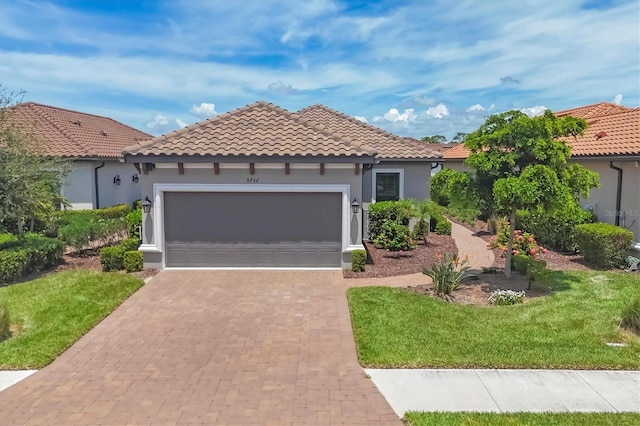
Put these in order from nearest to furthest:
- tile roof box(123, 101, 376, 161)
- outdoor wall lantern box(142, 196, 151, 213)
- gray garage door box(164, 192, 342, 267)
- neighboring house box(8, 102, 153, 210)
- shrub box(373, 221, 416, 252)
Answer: tile roof box(123, 101, 376, 161)
outdoor wall lantern box(142, 196, 151, 213)
gray garage door box(164, 192, 342, 267)
shrub box(373, 221, 416, 252)
neighboring house box(8, 102, 153, 210)

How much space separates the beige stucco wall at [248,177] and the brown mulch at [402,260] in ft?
2.67

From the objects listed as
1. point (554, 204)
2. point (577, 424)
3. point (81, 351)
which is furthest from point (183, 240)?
point (577, 424)

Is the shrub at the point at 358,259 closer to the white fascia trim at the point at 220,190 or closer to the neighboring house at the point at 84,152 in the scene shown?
the white fascia trim at the point at 220,190

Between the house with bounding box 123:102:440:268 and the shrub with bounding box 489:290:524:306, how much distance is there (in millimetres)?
→ 4186

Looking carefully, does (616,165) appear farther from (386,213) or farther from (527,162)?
(386,213)

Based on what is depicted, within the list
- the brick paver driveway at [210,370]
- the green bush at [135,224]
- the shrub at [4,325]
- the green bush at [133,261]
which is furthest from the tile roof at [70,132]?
the brick paver driveway at [210,370]

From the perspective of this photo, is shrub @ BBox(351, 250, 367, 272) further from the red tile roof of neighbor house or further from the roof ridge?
the roof ridge

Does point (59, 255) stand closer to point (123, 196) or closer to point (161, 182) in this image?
point (161, 182)

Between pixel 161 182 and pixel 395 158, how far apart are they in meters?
8.81

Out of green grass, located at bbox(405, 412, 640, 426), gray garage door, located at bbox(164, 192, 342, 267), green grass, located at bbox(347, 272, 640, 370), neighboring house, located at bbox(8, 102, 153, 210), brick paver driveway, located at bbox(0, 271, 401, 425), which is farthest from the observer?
neighboring house, located at bbox(8, 102, 153, 210)

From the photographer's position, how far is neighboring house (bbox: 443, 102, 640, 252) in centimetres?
1302

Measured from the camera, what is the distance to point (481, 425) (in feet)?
17.2

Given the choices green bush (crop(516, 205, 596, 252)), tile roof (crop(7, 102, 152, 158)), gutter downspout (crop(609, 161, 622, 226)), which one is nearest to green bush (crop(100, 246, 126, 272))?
tile roof (crop(7, 102, 152, 158))

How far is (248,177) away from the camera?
42.1 feet
